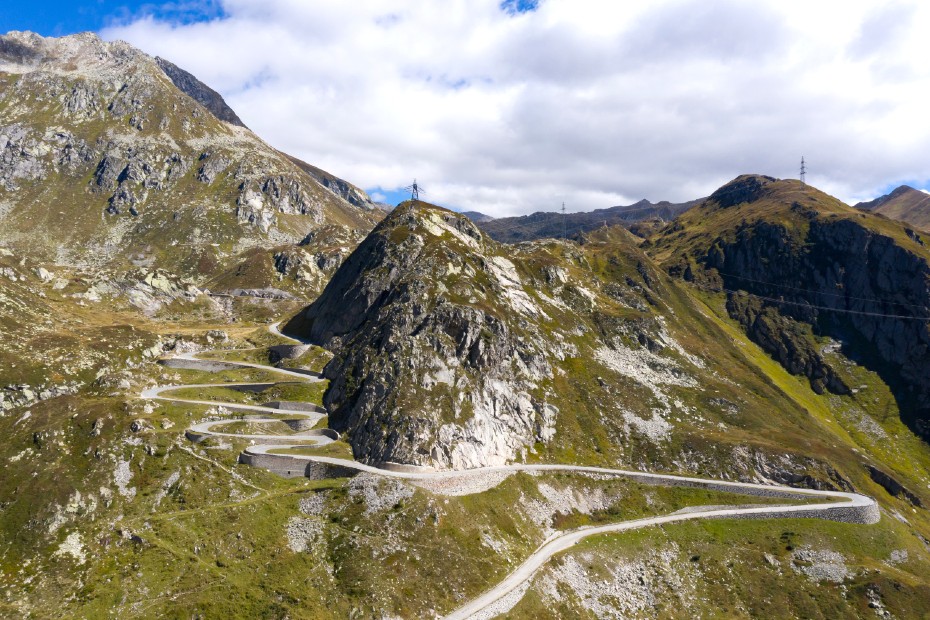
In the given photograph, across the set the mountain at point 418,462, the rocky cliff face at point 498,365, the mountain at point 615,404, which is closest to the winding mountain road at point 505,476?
the mountain at point 418,462

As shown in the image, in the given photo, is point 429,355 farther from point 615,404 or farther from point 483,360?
point 615,404

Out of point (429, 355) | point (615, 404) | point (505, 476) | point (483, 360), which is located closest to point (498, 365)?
point (483, 360)

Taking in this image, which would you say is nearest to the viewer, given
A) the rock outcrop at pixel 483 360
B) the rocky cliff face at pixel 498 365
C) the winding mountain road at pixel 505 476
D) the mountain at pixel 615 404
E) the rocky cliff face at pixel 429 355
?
the winding mountain road at pixel 505 476

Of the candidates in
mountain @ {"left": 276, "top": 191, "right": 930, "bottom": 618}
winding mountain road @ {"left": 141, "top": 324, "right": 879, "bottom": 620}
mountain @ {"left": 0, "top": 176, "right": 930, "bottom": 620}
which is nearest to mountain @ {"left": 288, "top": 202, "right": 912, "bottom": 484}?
mountain @ {"left": 276, "top": 191, "right": 930, "bottom": 618}

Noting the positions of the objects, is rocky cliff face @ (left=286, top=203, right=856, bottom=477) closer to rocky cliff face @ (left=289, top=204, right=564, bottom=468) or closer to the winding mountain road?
rocky cliff face @ (left=289, top=204, right=564, bottom=468)

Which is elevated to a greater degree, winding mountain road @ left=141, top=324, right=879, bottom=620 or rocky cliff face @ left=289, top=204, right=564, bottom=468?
rocky cliff face @ left=289, top=204, right=564, bottom=468

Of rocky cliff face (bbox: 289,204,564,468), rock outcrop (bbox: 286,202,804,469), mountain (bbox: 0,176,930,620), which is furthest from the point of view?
rock outcrop (bbox: 286,202,804,469)

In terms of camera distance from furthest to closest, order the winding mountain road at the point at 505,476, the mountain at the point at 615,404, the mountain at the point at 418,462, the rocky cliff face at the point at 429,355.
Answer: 1. the rocky cliff face at the point at 429,355
2. the mountain at the point at 615,404
3. the winding mountain road at the point at 505,476
4. the mountain at the point at 418,462

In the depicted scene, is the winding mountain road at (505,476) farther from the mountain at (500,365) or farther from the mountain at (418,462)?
the mountain at (500,365)

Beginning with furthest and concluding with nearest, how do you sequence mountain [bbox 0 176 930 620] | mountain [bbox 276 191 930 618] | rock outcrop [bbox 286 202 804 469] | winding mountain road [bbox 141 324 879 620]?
rock outcrop [bbox 286 202 804 469] → mountain [bbox 276 191 930 618] → winding mountain road [bbox 141 324 879 620] → mountain [bbox 0 176 930 620]

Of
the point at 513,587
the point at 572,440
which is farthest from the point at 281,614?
the point at 572,440
